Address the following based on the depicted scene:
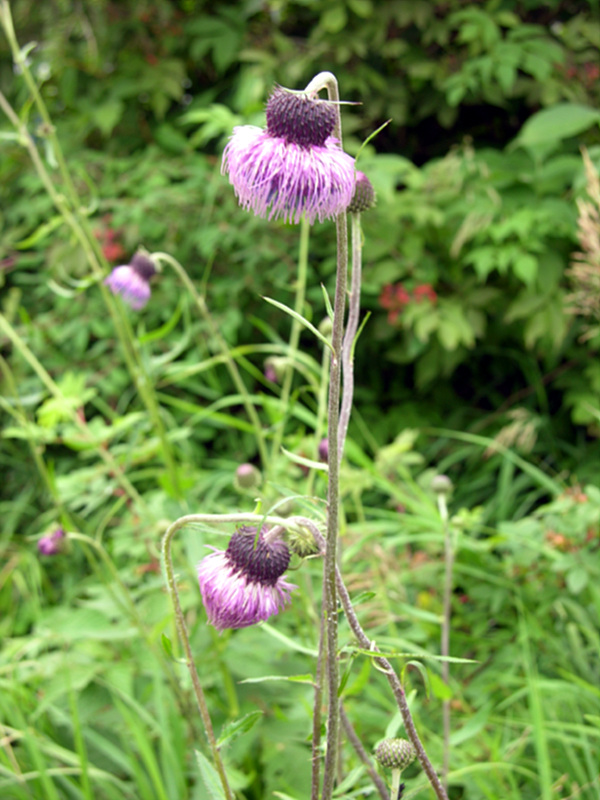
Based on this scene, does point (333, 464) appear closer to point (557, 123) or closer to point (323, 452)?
point (323, 452)

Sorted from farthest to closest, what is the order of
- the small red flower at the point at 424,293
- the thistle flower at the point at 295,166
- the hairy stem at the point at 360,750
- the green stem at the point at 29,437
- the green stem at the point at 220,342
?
the small red flower at the point at 424,293, the green stem at the point at 29,437, the green stem at the point at 220,342, the hairy stem at the point at 360,750, the thistle flower at the point at 295,166

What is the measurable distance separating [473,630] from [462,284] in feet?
3.86

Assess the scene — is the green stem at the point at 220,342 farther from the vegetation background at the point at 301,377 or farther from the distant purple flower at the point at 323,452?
the distant purple flower at the point at 323,452

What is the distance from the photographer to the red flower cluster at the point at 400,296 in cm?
229

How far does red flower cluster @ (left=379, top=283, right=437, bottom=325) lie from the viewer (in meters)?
2.29

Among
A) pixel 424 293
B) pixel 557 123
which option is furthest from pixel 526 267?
pixel 557 123

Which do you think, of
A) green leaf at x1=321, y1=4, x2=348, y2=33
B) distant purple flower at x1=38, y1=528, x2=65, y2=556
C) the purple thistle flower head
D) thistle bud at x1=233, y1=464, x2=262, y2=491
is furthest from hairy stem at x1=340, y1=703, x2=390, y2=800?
green leaf at x1=321, y1=4, x2=348, y2=33

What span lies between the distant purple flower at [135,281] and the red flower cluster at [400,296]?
38.8 inches

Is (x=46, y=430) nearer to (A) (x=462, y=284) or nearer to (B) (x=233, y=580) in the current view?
(B) (x=233, y=580)

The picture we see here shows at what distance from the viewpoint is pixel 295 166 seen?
2.06ft

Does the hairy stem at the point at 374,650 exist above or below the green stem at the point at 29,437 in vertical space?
above

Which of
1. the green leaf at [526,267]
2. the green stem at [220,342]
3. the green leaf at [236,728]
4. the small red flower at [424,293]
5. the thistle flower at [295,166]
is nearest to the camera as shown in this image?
the thistle flower at [295,166]

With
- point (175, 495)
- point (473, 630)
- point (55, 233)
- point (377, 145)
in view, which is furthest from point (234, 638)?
point (377, 145)

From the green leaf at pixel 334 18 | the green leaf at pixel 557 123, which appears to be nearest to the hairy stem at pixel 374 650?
the green leaf at pixel 557 123
